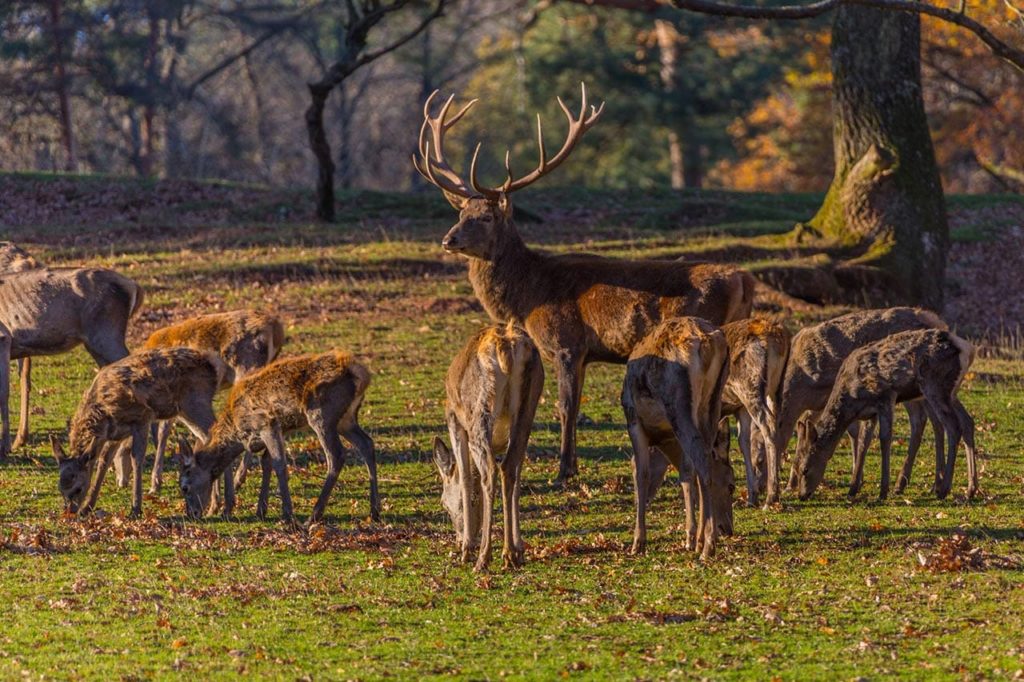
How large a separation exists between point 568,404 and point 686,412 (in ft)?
9.99

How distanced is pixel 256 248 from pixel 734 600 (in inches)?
611

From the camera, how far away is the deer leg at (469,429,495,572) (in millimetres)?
9789

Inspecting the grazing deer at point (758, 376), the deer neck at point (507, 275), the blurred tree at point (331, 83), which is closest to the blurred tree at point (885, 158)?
the blurred tree at point (331, 83)

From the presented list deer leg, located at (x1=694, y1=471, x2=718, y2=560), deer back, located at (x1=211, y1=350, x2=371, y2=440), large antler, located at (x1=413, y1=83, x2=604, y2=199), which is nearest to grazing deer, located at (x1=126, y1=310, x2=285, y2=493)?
deer back, located at (x1=211, y1=350, x2=371, y2=440)

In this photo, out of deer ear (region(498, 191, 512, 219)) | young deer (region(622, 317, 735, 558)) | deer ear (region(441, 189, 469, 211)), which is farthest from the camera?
deer ear (region(441, 189, 469, 211))

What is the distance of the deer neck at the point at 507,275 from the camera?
14.1m

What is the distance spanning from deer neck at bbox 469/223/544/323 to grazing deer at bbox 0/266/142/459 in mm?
3300

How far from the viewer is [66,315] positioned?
14.4 m

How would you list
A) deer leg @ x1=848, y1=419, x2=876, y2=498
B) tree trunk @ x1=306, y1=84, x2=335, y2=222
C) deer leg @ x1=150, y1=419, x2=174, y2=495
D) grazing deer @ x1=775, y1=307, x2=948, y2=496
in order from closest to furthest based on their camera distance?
1. deer leg @ x1=848, y1=419, x2=876, y2=498
2. deer leg @ x1=150, y1=419, x2=174, y2=495
3. grazing deer @ x1=775, y1=307, x2=948, y2=496
4. tree trunk @ x1=306, y1=84, x2=335, y2=222

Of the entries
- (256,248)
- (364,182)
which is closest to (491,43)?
(364,182)

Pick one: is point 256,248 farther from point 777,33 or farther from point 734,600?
point 777,33

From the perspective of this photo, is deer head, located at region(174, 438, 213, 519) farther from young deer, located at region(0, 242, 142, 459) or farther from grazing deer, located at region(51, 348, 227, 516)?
young deer, located at region(0, 242, 142, 459)

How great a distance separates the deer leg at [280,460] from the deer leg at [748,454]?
11.4 feet

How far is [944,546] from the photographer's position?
32.3 ft
